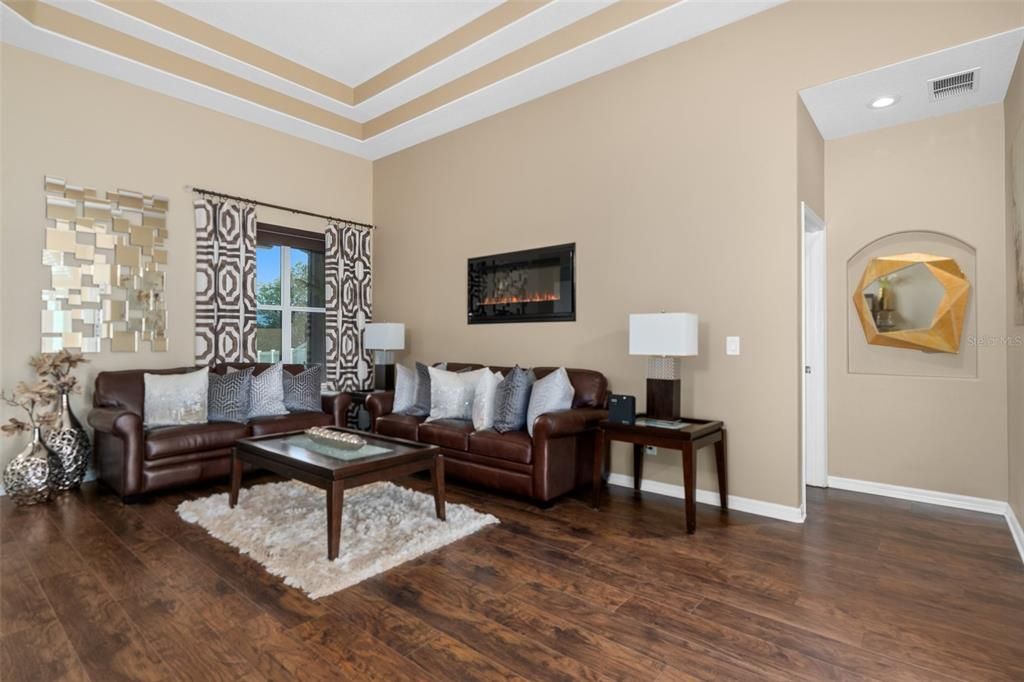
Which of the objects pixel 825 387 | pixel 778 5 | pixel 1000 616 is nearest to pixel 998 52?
pixel 778 5

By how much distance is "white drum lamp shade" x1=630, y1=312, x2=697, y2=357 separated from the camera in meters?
3.38

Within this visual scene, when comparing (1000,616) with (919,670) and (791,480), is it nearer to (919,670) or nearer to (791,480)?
(919,670)

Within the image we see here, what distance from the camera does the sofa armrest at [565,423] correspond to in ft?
11.4

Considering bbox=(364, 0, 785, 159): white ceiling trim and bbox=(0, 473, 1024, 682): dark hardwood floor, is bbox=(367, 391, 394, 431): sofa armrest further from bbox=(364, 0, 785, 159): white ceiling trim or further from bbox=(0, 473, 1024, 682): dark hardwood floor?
bbox=(364, 0, 785, 159): white ceiling trim

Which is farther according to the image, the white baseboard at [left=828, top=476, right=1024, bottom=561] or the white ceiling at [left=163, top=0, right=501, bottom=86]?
the white ceiling at [left=163, top=0, right=501, bottom=86]

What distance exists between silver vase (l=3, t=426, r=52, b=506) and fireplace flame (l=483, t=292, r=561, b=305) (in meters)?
3.57

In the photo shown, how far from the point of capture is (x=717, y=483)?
12.0ft

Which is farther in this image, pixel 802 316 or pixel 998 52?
pixel 802 316

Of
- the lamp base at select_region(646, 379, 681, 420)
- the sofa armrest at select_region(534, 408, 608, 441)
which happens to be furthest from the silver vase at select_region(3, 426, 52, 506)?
the lamp base at select_region(646, 379, 681, 420)

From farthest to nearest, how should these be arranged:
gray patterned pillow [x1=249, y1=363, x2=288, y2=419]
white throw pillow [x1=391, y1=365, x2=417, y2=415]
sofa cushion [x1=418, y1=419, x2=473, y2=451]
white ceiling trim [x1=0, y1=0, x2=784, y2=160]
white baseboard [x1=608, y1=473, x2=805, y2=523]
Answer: white throw pillow [x1=391, y1=365, x2=417, y2=415] < gray patterned pillow [x1=249, y1=363, x2=288, y2=419] < sofa cushion [x1=418, y1=419, x2=473, y2=451] < white ceiling trim [x1=0, y1=0, x2=784, y2=160] < white baseboard [x1=608, y1=473, x2=805, y2=523]

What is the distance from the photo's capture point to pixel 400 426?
14.3ft

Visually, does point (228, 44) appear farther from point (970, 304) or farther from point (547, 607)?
point (970, 304)

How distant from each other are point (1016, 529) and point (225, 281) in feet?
20.2

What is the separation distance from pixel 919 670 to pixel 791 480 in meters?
1.59
